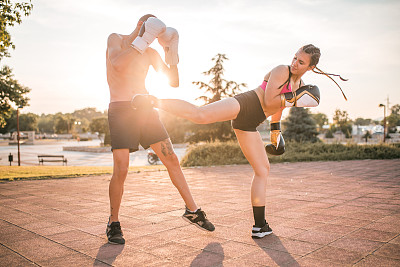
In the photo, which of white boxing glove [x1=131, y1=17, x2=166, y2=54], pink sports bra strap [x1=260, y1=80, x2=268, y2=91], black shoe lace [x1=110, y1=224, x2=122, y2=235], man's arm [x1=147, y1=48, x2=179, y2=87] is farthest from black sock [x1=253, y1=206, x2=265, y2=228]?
white boxing glove [x1=131, y1=17, x2=166, y2=54]

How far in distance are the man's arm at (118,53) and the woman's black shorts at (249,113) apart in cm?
103

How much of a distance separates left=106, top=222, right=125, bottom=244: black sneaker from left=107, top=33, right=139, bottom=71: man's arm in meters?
→ 1.39

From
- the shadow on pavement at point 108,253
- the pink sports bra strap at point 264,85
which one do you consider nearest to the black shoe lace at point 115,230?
the shadow on pavement at point 108,253

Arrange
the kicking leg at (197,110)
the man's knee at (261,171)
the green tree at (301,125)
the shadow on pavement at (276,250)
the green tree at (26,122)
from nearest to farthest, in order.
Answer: the shadow on pavement at (276,250), the kicking leg at (197,110), the man's knee at (261,171), the green tree at (301,125), the green tree at (26,122)

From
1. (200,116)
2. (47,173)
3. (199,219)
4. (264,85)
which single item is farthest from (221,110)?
(47,173)

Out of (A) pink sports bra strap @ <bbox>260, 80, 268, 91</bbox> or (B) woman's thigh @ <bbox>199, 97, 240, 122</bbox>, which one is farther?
(A) pink sports bra strap @ <bbox>260, 80, 268, 91</bbox>

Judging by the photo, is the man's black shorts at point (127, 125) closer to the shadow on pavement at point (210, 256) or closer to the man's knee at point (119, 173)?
the man's knee at point (119, 173)

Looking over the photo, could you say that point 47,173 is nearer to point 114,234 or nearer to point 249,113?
point 114,234

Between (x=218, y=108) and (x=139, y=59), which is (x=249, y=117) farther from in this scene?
(x=139, y=59)

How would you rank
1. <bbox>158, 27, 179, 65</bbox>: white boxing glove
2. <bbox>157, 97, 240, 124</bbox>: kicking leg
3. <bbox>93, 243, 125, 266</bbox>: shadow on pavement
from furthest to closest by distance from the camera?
1. <bbox>158, 27, 179, 65</bbox>: white boxing glove
2. <bbox>157, 97, 240, 124</bbox>: kicking leg
3. <bbox>93, 243, 125, 266</bbox>: shadow on pavement

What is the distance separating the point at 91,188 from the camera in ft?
20.4

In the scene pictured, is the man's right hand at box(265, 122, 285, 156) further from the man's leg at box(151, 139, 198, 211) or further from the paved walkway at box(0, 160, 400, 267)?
the man's leg at box(151, 139, 198, 211)

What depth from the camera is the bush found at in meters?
12.4

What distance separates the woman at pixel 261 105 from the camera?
9.51 feet
